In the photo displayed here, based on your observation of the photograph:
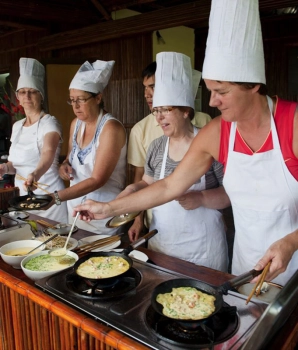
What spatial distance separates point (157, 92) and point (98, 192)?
882 millimetres

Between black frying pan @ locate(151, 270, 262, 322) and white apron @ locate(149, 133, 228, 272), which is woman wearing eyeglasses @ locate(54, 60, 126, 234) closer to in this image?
white apron @ locate(149, 133, 228, 272)

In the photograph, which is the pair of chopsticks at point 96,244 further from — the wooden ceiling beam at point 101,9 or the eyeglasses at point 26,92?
the wooden ceiling beam at point 101,9

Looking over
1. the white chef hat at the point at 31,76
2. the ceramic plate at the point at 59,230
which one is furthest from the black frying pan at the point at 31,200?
the white chef hat at the point at 31,76

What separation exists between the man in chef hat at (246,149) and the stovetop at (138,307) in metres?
0.17

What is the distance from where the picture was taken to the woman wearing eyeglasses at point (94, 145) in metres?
2.36

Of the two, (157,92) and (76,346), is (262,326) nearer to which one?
(76,346)

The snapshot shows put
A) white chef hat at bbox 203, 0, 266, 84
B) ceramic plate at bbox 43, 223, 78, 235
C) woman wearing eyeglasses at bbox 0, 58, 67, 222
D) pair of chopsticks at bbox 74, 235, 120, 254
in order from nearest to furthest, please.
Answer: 1. white chef hat at bbox 203, 0, 266, 84
2. pair of chopsticks at bbox 74, 235, 120, 254
3. ceramic plate at bbox 43, 223, 78, 235
4. woman wearing eyeglasses at bbox 0, 58, 67, 222

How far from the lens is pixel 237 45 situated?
1.46 meters

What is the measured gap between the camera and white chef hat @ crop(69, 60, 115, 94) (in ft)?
8.06

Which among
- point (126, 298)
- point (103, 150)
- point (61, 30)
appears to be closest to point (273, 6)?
point (103, 150)

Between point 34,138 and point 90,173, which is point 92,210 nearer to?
point 90,173

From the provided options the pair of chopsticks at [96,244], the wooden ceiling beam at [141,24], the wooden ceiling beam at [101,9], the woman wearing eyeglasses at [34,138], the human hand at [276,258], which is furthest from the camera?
the wooden ceiling beam at [101,9]

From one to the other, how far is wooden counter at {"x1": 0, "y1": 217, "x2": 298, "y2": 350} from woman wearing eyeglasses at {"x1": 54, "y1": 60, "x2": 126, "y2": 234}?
0.80 metres

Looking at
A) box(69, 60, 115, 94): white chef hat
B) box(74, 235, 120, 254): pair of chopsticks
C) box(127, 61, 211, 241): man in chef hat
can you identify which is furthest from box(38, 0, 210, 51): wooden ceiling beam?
box(74, 235, 120, 254): pair of chopsticks
